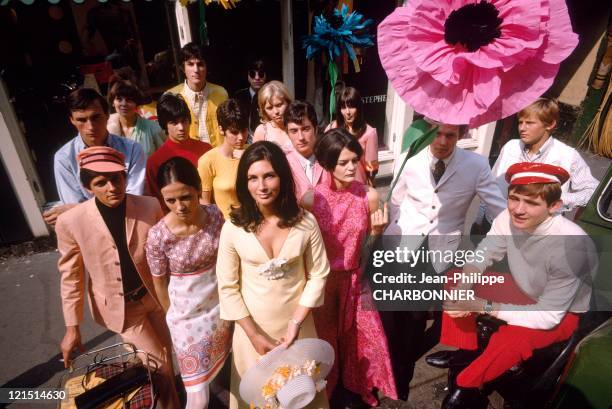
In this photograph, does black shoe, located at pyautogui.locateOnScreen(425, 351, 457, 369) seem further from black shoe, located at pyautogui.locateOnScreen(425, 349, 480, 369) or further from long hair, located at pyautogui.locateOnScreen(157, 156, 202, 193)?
long hair, located at pyautogui.locateOnScreen(157, 156, 202, 193)

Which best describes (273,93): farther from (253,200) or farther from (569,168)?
(569,168)

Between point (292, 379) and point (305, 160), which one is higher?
point (305, 160)

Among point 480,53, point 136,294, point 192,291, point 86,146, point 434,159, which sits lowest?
point 136,294

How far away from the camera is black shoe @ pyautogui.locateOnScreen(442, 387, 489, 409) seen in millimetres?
2420

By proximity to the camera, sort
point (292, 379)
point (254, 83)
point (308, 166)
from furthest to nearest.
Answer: point (254, 83)
point (308, 166)
point (292, 379)

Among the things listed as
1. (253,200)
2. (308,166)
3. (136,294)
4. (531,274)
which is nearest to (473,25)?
(253,200)

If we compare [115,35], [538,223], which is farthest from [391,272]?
[115,35]

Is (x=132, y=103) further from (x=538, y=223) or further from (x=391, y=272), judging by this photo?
(x=538, y=223)

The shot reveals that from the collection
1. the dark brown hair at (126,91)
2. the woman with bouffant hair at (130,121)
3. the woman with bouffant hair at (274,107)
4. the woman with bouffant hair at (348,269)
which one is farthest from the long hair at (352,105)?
the dark brown hair at (126,91)

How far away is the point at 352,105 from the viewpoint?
11.3 ft

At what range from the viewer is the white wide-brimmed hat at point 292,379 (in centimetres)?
173

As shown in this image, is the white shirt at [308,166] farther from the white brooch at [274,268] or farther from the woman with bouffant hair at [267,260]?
the white brooch at [274,268]

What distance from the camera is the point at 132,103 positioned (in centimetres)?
313

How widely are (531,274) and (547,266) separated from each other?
0.41 feet
